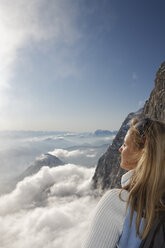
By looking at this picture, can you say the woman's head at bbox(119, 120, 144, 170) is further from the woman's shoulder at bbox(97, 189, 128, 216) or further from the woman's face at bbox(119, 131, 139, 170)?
the woman's shoulder at bbox(97, 189, 128, 216)

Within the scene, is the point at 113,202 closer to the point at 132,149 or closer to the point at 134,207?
the point at 134,207

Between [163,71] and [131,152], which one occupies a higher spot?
[163,71]

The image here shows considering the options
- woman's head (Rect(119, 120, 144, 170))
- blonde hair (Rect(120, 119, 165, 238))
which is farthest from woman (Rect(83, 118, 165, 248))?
woman's head (Rect(119, 120, 144, 170))

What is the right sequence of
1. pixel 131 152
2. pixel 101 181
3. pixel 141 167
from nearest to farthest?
pixel 141 167 < pixel 131 152 < pixel 101 181

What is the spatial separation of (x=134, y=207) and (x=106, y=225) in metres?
0.41

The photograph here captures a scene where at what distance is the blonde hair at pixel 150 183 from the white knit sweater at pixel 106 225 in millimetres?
175

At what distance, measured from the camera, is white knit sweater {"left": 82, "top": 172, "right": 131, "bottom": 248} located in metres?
1.86

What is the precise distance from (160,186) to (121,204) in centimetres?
58

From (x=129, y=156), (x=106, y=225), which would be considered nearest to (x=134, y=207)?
(x=106, y=225)

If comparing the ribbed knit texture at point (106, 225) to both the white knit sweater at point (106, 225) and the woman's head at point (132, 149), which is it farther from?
the woman's head at point (132, 149)

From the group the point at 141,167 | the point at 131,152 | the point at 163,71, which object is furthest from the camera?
the point at 163,71

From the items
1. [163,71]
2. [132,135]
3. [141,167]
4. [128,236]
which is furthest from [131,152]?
[163,71]

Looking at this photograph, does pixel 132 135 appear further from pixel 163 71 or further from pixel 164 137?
pixel 163 71

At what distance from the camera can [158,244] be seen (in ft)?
6.24
